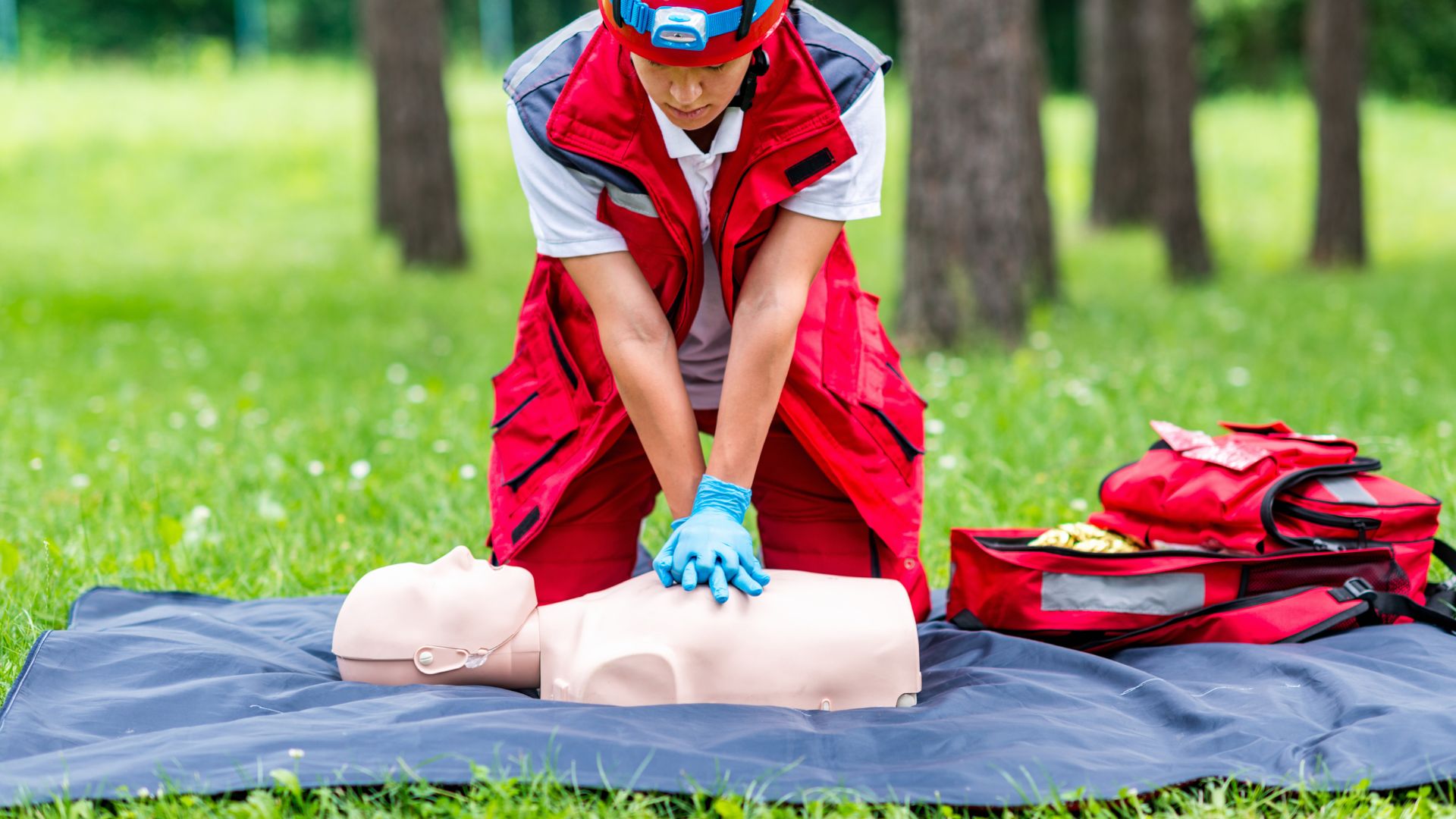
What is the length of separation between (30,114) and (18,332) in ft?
33.2

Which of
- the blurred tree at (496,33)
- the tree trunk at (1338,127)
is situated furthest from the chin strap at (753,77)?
the blurred tree at (496,33)

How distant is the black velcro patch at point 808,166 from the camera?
2.63m

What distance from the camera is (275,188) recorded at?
48.9 ft

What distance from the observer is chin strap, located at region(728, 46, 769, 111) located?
2.56 metres

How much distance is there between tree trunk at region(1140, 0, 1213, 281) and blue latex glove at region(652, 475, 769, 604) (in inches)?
298

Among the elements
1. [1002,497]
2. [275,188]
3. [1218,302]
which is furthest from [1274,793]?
[275,188]

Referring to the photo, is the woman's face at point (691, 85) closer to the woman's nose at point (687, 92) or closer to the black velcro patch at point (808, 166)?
the woman's nose at point (687, 92)

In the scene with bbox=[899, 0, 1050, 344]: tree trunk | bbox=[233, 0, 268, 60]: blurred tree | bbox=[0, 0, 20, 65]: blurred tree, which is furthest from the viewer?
bbox=[233, 0, 268, 60]: blurred tree

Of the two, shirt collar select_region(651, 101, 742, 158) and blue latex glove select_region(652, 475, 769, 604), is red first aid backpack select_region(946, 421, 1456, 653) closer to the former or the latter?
blue latex glove select_region(652, 475, 769, 604)

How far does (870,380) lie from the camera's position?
299 cm

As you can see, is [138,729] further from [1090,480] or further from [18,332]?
[18,332]

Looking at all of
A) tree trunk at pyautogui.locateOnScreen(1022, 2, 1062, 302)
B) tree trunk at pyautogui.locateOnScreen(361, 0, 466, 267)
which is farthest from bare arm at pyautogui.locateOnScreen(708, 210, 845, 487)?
tree trunk at pyautogui.locateOnScreen(361, 0, 466, 267)

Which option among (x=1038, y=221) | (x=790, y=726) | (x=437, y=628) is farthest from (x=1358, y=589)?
(x=1038, y=221)

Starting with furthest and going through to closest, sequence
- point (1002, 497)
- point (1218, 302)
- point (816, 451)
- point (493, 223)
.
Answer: point (493, 223)
point (1218, 302)
point (1002, 497)
point (816, 451)
